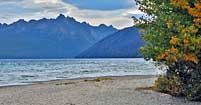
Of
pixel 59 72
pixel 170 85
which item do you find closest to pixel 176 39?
pixel 170 85

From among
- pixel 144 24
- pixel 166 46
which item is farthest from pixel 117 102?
pixel 144 24

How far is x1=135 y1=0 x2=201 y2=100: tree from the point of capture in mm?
20453

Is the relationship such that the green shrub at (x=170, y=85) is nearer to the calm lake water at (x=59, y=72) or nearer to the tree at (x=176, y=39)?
the tree at (x=176, y=39)

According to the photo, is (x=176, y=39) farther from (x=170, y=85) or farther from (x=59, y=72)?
(x=59, y=72)

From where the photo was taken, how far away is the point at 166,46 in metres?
22.7

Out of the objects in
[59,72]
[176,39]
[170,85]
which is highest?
[176,39]

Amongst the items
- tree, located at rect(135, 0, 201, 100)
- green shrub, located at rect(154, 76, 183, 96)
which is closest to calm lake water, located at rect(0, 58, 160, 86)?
green shrub, located at rect(154, 76, 183, 96)

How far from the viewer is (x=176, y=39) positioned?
67.9 ft

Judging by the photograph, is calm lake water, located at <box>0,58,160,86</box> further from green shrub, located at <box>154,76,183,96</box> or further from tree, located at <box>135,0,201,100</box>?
tree, located at <box>135,0,201,100</box>

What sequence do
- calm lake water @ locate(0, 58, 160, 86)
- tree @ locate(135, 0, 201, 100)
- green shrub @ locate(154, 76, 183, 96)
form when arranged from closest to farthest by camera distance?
tree @ locate(135, 0, 201, 100) → green shrub @ locate(154, 76, 183, 96) → calm lake water @ locate(0, 58, 160, 86)

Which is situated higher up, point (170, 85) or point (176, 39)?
point (176, 39)

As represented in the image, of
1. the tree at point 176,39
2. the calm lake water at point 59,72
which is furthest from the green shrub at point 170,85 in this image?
the calm lake water at point 59,72

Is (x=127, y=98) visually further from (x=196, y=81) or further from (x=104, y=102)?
(x=196, y=81)

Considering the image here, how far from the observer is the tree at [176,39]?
2045cm
